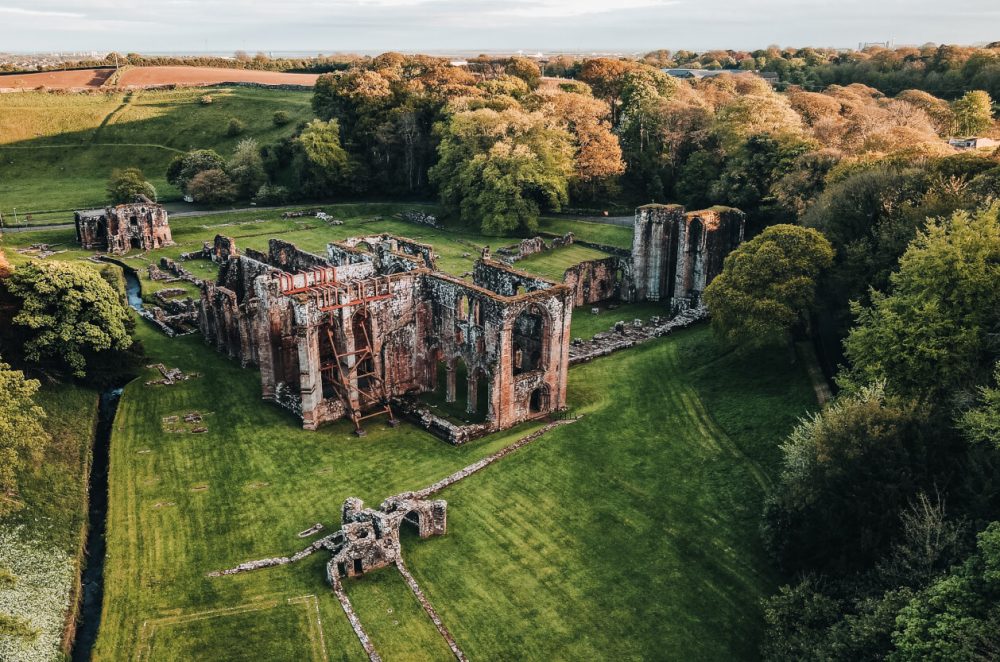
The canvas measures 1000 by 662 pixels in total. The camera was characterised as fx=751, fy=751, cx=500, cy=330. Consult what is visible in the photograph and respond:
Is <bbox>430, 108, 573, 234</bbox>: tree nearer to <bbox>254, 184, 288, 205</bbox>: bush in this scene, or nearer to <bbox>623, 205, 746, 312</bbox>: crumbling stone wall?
<bbox>623, 205, 746, 312</bbox>: crumbling stone wall

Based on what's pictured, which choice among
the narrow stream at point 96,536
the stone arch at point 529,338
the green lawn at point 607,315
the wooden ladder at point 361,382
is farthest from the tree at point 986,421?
the narrow stream at point 96,536

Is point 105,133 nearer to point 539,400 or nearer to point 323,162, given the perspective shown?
point 323,162

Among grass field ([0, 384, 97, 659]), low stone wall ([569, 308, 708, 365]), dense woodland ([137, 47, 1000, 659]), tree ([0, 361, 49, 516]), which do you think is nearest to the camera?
dense woodland ([137, 47, 1000, 659])

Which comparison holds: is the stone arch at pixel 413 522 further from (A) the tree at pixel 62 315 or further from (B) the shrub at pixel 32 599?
(A) the tree at pixel 62 315

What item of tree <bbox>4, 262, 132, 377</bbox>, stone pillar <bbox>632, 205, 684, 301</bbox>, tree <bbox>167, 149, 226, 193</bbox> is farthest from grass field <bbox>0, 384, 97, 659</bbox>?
tree <bbox>167, 149, 226, 193</bbox>

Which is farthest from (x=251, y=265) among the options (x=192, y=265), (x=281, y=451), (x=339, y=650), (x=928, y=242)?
(x=928, y=242)
